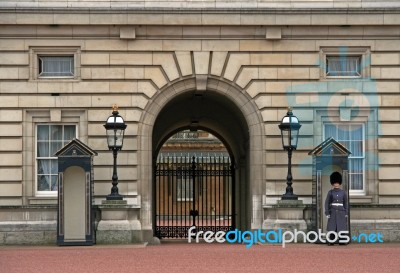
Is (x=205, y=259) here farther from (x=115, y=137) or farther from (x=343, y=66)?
(x=343, y=66)

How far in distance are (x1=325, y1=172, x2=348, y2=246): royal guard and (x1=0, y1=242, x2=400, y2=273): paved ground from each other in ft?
1.91

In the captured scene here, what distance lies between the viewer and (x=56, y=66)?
1050 inches

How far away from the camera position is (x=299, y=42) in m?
26.7

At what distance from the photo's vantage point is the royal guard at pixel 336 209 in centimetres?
2458

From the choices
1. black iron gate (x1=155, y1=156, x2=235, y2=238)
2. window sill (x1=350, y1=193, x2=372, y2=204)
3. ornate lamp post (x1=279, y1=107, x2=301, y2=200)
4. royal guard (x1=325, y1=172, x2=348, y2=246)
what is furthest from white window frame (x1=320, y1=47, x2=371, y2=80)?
black iron gate (x1=155, y1=156, x2=235, y2=238)

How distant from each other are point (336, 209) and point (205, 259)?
4.95 meters

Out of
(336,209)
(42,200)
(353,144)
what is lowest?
(336,209)

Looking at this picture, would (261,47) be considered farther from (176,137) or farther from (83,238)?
(176,137)

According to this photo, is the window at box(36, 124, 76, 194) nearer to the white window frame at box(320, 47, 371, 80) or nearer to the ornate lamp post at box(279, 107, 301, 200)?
the ornate lamp post at box(279, 107, 301, 200)

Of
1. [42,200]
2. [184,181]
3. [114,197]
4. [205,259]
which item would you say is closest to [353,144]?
[114,197]

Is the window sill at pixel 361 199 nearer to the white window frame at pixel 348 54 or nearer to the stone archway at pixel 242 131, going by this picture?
the stone archway at pixel 242 131

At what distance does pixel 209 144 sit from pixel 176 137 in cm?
182

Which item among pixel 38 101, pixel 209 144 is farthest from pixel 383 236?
pixel 209 144

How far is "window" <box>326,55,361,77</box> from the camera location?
27000 millimetres
